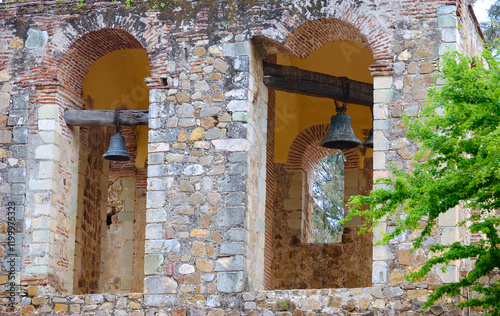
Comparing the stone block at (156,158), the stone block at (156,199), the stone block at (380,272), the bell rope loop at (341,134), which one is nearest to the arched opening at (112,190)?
the stone block at (156,158)

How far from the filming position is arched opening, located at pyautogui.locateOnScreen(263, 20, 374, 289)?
59.5 feet

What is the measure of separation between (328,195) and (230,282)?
1543cm

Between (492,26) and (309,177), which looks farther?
(492,26)

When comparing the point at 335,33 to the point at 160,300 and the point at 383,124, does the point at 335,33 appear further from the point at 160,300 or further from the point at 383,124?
the point at 160,300

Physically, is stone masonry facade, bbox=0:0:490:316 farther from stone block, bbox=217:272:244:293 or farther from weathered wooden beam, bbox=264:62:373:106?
weathered wooden beam, bbox=264:62:373:106

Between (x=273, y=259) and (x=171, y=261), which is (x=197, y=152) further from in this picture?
(x=273, y=259)

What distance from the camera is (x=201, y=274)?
47.6ft

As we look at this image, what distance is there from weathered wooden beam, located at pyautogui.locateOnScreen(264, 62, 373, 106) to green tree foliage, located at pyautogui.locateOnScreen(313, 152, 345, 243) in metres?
13.0

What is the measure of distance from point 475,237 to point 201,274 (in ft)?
13.3

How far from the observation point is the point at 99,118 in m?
15.8

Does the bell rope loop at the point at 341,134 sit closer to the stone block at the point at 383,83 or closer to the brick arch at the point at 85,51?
the stone block at the point at 383,83

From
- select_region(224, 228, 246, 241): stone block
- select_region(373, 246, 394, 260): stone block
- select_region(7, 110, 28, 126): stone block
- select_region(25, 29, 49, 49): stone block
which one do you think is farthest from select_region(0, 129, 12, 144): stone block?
select_region(373, 246, 394, 260): stone block

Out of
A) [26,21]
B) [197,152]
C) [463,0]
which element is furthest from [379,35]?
[26,21]

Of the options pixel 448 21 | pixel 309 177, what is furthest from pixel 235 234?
pixel 309 177
